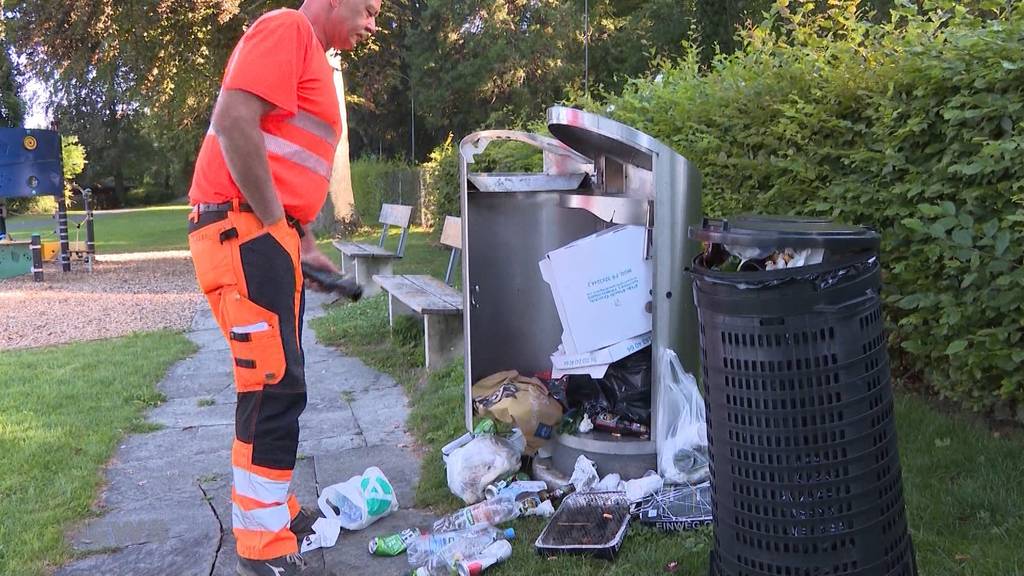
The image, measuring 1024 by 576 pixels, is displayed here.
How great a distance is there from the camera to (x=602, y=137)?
335cm

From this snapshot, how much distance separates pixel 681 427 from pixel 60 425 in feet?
12.0

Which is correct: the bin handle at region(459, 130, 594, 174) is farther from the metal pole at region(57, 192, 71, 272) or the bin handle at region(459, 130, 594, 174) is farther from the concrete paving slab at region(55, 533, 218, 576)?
the metal pole at region(57, 192, 71, 272)

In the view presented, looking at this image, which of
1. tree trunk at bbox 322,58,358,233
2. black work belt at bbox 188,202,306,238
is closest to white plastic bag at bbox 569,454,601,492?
black work belt at bbox 188,202,306,238

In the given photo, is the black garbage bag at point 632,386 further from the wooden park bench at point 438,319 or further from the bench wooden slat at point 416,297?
the bench wooden slat at point 416,297

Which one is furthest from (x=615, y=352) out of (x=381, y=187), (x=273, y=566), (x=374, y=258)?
(x=381, y=187)

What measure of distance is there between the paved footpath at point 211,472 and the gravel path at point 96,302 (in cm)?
294

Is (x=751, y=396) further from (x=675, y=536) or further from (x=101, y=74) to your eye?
(x=101, y=74)

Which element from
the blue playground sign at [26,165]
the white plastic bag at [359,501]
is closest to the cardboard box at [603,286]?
the white plastic bag at [359,501]

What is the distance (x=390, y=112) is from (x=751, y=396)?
3340cm

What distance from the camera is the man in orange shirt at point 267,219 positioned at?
2.57 meters

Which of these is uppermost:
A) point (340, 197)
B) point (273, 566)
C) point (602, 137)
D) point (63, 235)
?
point (340, 197)

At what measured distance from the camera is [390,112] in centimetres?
3416

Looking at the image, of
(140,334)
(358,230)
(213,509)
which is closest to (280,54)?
(213,509)

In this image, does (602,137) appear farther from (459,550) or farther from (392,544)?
(392,544)
